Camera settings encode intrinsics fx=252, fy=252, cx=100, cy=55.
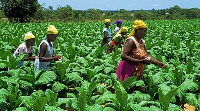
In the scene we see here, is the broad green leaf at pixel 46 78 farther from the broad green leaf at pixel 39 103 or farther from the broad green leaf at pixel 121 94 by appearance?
the broad green leaf at pixel 121 94

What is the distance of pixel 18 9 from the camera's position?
3897 centimetres

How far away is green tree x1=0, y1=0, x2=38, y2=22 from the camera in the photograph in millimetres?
38531

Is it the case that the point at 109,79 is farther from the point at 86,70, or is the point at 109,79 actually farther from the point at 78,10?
the point at 78,10

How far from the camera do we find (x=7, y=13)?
39188 millimetres

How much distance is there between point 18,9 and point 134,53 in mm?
38120

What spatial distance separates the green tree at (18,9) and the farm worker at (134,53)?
121ft

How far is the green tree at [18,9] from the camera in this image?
126 ft

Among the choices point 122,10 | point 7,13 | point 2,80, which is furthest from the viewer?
point 122,10

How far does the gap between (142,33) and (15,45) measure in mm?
5897

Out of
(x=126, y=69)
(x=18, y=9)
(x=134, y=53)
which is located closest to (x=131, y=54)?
(x=134, y=53)

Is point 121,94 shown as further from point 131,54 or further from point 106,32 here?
point 106,32

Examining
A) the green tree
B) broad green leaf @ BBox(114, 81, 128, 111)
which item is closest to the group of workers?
broad green leaf @ BBox(114, 81, 128, 111)

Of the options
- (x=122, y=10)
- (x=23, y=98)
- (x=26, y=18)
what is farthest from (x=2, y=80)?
(x=122, y=10)

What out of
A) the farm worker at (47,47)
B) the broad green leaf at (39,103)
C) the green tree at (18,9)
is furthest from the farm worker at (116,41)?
the green tree at (18,9)
